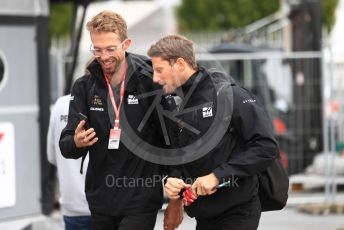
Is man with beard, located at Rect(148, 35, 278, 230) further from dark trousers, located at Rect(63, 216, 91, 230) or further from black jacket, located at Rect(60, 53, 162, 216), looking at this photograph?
dark trousers, located at Rect(63, 216, 91, 230)

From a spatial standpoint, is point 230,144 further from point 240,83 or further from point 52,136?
point 240,83

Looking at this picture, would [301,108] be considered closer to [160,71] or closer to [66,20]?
[160,71]

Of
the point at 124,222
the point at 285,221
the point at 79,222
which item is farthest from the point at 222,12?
the point at 124,222

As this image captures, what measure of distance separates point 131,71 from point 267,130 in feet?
2.87

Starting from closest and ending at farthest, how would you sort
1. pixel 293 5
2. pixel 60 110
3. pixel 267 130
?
pixel 267 130 → pixel 60 110 → pixel 293 5

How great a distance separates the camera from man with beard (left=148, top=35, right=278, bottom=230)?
13.4 ft

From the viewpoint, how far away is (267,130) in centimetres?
411

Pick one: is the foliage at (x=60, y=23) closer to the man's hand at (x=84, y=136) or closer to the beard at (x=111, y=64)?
the beard at (x=111, y=64)

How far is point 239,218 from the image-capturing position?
4.25m

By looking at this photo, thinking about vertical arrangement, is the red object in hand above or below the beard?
below

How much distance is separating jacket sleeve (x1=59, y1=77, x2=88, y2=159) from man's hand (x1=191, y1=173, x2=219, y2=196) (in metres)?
0.74

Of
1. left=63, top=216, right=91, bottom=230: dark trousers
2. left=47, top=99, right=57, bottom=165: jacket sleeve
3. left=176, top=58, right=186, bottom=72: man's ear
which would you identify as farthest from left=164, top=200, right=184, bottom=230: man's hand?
left=47, top=99, right=57, bottom=165: jacket sleeve

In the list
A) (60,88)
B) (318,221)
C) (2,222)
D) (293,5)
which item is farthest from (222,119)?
(293,5)

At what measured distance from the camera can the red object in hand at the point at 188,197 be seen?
4.14m
